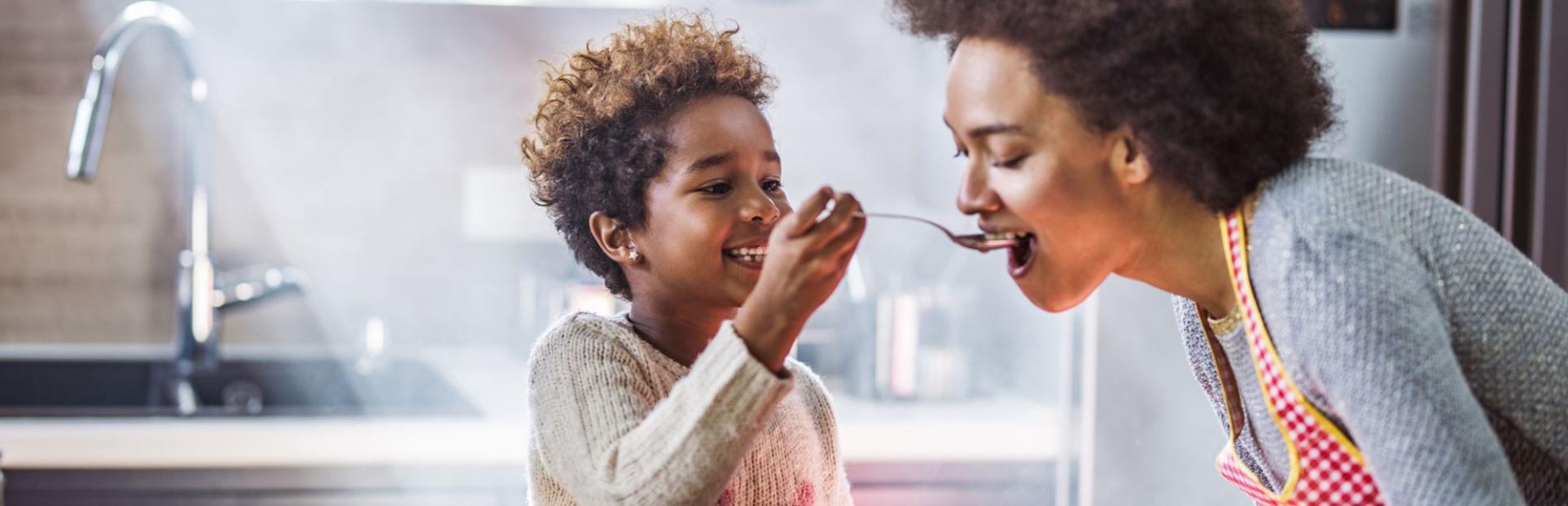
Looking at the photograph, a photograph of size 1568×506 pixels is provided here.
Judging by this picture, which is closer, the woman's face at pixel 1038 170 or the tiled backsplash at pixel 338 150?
the woman's face at pixel 1038 170

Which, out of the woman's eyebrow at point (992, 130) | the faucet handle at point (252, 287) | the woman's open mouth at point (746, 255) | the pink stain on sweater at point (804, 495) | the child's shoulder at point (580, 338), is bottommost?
the pink stain on sweater at point (804, 495)

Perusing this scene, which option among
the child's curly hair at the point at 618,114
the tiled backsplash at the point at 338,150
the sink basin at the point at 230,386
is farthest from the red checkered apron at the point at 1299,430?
the tiled backsplash at the point at 338,150

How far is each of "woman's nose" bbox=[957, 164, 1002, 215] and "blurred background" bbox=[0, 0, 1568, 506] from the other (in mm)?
1038

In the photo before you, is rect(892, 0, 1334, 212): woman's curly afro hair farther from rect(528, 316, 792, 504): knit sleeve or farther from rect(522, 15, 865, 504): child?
rect(528, 316, 792, 504): knit sleeve

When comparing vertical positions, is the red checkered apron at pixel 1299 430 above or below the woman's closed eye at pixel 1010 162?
below

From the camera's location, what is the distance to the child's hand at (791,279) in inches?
34.9

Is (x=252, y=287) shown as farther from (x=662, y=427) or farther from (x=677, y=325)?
(x=662, y=427)

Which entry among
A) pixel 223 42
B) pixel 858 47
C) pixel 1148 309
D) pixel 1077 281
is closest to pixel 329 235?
pixel 223 42

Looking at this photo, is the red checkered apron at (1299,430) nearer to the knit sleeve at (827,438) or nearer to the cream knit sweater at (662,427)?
the cream knit sweater at (662,427)

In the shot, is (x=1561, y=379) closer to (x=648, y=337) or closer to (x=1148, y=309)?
(x=648, y=337)

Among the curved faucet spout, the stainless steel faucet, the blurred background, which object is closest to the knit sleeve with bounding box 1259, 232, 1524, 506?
the blurred background

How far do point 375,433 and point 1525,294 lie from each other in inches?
56.7

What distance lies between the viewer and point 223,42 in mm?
2873

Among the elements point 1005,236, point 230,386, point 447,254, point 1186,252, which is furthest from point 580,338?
point 447,254
